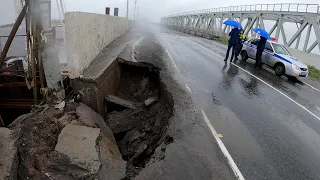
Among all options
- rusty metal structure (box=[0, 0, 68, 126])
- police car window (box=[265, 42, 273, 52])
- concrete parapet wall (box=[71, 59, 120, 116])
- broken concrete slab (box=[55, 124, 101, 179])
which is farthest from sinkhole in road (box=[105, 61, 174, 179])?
police car window (box=[265, 42, 273, 52])

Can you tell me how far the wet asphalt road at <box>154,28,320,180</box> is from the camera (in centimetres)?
569

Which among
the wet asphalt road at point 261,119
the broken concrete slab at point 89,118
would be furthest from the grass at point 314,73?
the broken concrete slab at point 89,118

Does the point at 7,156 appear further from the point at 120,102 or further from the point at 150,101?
the point at 150,101

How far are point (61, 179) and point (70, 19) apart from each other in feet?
13.1

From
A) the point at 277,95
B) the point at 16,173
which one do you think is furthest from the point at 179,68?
the point at 16,173

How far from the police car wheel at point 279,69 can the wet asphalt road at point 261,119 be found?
2.56ft

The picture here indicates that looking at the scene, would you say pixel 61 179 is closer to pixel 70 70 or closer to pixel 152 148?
pixel 152 148

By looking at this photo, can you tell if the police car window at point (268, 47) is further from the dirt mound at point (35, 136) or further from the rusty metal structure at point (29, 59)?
the dirt mound at point (35, 136)

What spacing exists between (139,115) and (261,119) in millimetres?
3639

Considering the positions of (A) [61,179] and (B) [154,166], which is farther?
(B) [154,166]

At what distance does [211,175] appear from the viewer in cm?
498

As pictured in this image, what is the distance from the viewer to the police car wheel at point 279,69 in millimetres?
14603

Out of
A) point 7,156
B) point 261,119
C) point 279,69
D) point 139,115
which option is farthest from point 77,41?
point 279,69

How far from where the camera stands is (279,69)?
48.6 ft
